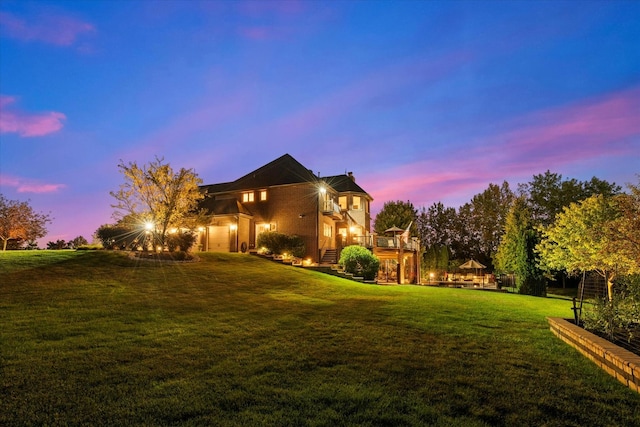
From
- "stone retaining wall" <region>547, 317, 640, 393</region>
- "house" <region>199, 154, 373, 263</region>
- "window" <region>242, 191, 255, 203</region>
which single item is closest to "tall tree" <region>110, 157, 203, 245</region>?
"house" <region>199, 154, 373, 263</region>

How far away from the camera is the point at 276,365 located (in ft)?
18.8

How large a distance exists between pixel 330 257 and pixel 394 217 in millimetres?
18130

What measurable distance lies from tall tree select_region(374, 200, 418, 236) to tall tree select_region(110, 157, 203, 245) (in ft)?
93.8

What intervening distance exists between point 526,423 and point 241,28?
756 inches

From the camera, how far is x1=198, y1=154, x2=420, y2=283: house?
28891 millimetres

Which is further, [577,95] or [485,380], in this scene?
[577,95]

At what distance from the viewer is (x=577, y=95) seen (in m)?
20.9

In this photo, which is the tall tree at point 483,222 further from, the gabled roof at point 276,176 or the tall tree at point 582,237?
the tall tree at point 582,237

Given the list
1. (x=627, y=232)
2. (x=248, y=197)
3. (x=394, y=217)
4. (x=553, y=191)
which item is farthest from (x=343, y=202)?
(x=553, y=191)

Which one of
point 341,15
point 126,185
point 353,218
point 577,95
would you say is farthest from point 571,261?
point 126,185

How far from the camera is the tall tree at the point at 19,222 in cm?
2392

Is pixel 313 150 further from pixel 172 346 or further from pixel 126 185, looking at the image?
pixel 172 346

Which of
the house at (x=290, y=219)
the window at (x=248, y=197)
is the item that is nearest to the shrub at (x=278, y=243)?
the house at (x=290, y=219)

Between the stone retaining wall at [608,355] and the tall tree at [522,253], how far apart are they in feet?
60.3
